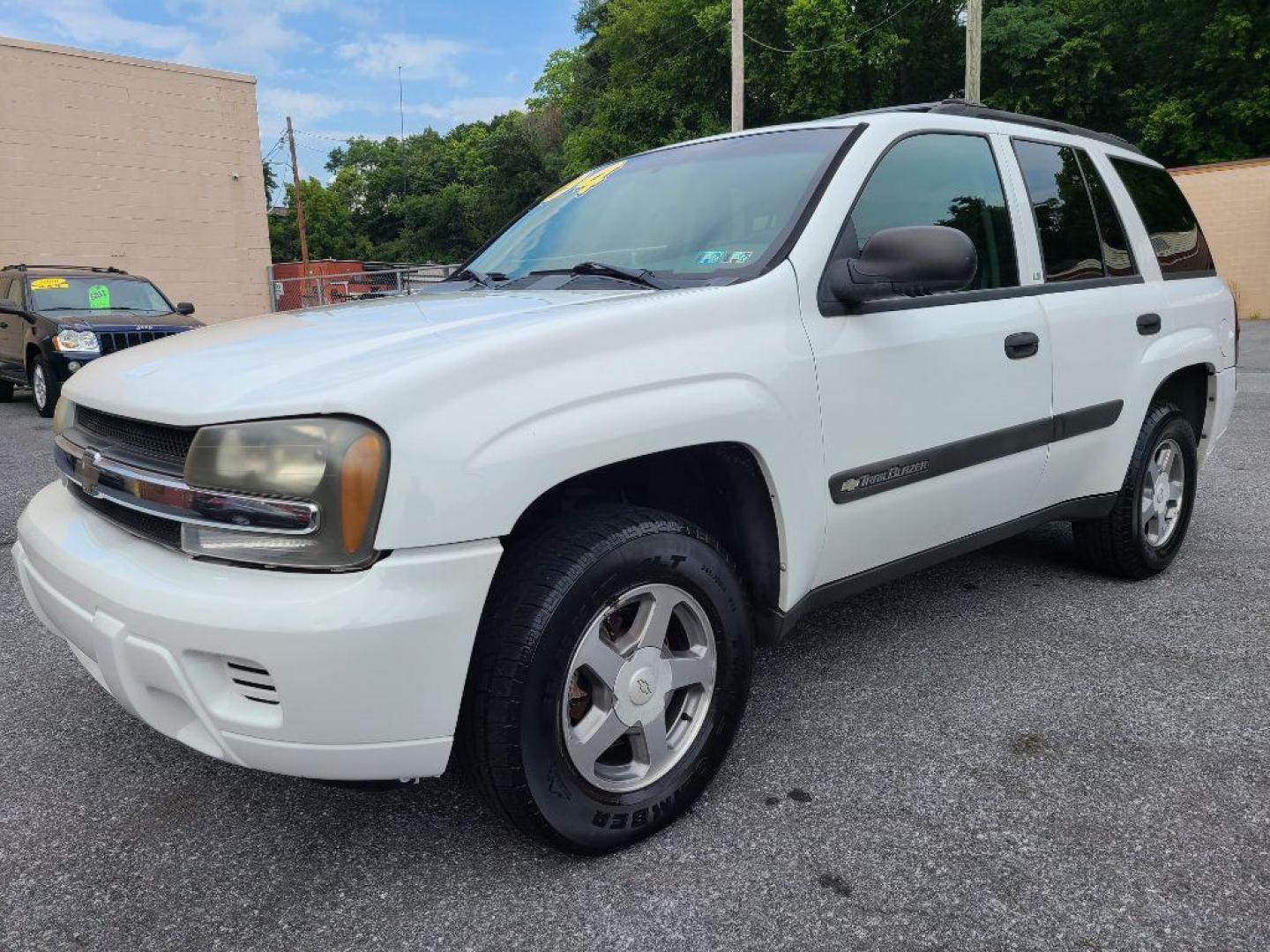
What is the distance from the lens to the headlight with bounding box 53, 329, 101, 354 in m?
9.15

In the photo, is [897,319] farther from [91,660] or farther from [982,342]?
[91,660]

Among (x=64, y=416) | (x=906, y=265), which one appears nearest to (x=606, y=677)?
(x=906, y=265)

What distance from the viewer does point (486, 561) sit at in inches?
71.1

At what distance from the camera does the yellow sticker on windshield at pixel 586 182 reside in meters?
3.40

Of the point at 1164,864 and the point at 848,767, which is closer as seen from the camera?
the point at 1164,864

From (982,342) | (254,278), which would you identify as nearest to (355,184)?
(254,278)

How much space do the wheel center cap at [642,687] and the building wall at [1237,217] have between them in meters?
24.3

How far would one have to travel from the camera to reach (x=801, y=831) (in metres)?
2.20

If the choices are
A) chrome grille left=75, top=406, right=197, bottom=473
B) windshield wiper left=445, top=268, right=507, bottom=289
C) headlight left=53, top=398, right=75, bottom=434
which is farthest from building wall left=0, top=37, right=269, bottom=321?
chrome grille left=75, top=406, right=197, bottom=473

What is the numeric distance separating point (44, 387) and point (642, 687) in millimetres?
9634

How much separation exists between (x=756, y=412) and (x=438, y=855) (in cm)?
123

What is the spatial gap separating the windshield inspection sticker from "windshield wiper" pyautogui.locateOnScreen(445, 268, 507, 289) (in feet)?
27.7

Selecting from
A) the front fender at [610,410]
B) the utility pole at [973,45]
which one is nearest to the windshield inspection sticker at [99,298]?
the front fender at [610,410]

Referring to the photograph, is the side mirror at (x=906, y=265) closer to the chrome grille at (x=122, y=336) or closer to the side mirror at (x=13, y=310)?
the chrome grille at (x=122, y=336)
